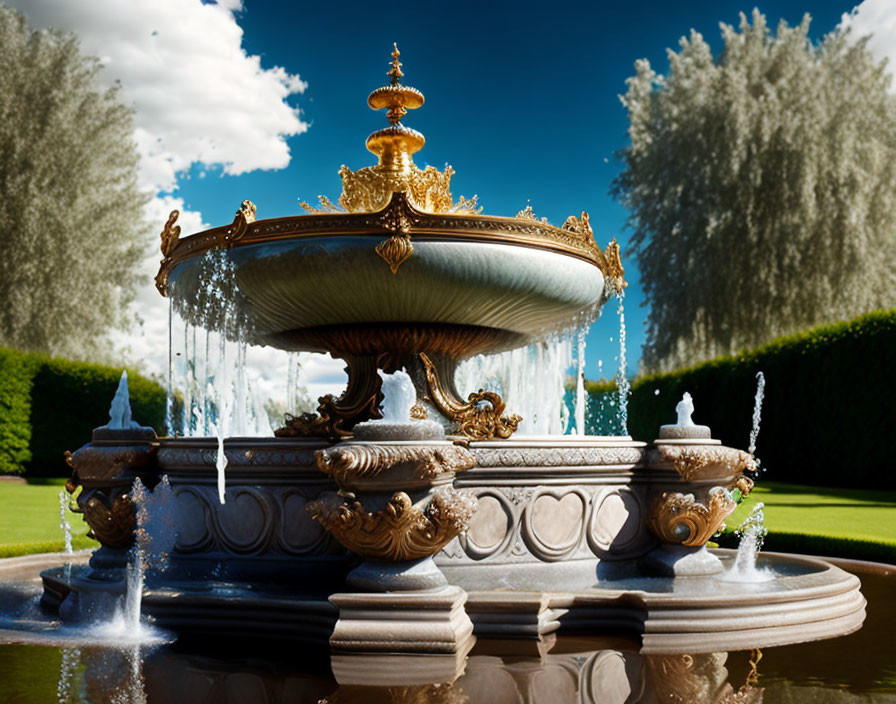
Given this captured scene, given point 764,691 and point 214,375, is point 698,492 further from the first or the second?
point 214,375

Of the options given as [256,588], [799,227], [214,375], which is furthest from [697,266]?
[256,588]

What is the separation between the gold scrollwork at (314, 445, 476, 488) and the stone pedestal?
1.82 feet

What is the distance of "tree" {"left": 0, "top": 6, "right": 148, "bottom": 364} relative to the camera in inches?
870

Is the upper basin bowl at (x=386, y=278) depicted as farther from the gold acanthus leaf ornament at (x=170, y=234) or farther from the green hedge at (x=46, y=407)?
the green hedge at (x=46, y=407)

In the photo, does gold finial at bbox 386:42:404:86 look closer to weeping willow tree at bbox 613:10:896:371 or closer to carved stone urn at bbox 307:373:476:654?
carved stone urn at bbox 307:373:476:654

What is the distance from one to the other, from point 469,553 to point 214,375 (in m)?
2.99

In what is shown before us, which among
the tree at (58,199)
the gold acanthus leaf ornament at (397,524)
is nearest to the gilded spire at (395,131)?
the gold acanthus leaf ornament at (397,524)

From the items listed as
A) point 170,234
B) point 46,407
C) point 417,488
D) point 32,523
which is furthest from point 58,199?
point 417,488

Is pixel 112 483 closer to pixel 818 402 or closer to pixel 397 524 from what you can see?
pixel 397 524

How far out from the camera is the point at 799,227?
20984 mm

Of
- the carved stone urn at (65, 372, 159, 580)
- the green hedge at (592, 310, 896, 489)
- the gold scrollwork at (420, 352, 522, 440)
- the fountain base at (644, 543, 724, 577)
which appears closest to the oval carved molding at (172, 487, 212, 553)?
the carved stone urn at (65, 372, 159, 580)

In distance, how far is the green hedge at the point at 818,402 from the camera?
592 inches

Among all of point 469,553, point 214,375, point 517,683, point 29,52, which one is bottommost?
point 517,683

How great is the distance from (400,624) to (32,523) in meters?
8.52
